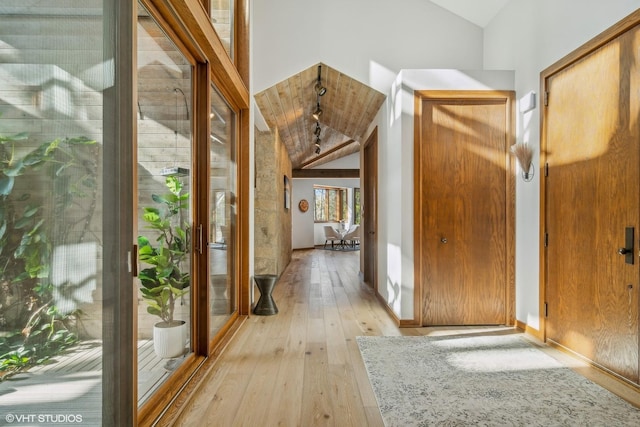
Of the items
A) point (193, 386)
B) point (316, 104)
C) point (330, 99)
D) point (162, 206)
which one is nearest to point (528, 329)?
point (193, 386)

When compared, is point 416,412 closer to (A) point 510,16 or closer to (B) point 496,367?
(B) point 496,367

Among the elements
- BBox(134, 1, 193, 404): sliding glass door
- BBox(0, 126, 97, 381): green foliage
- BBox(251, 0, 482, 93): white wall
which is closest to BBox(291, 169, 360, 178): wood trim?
BBox(251, 0, 482, 93): white wall

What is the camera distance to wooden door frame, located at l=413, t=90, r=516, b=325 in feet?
11.5

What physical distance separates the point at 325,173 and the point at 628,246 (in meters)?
10.1

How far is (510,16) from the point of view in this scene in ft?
12.1

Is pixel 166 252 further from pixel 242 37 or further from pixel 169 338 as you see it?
pixel 242 37

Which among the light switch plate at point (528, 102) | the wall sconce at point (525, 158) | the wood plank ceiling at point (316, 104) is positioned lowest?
the wall sconce at point (525, 158)

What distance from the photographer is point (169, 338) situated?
2.18 meters

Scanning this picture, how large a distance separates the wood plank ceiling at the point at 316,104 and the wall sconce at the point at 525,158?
163 centimetres

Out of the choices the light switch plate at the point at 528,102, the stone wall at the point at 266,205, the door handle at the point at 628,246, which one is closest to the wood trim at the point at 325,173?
the stone wall at the point at 266,205

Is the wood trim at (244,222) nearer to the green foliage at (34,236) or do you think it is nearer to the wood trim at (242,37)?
the wood trim at (242,37)

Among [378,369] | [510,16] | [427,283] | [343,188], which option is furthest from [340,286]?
[343,188]

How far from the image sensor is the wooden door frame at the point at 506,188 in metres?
3.52

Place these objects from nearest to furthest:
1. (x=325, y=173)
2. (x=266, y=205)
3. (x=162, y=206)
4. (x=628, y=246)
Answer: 1. (x=162, y=206)
2. (x=628, y=246)
3. (x=266, y=205)
4. (x=325, y=173)
